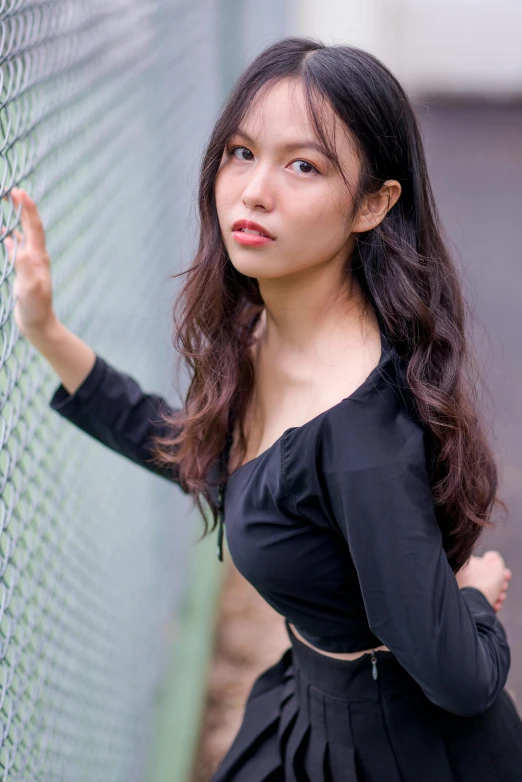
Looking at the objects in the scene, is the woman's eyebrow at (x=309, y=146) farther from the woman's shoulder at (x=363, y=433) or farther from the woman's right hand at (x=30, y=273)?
the woman's right hand at (x=30, y=273)

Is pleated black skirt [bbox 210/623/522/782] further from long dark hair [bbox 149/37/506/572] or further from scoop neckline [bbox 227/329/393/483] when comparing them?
scoop neckline [bbox 227/329/393/483]

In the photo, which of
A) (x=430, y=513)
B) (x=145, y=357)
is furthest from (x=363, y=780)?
(x=145, y=357)

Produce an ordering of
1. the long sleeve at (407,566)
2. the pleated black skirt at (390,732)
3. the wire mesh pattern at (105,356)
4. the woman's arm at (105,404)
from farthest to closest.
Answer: the woman's arm at (105,404) < the wire mesh pattern at (105,356) < the pleated black skirt at (390,732) < the long sleeve at (407,566)

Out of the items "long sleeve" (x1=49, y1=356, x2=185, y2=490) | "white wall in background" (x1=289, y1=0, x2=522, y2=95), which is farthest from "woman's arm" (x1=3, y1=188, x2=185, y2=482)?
"white wall in background" (x1=289, y1=0, x2=522, y2=95)

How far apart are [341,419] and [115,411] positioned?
67 cm

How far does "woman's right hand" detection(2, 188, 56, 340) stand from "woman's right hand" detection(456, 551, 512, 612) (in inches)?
36.7

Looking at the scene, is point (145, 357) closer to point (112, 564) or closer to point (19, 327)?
point (112, 564)

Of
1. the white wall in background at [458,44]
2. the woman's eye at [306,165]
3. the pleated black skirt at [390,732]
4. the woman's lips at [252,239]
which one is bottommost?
the white wall in background at [458,44]

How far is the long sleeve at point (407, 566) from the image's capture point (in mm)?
1378

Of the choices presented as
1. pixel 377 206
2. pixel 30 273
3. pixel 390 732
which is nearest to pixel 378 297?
pixel 377 206

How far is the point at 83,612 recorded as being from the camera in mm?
2268

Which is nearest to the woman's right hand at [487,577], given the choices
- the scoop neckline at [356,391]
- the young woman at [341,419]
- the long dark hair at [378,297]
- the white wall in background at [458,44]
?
the young woman at [341,419]

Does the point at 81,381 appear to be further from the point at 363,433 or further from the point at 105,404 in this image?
the point at 363,433

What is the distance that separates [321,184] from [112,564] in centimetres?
142
